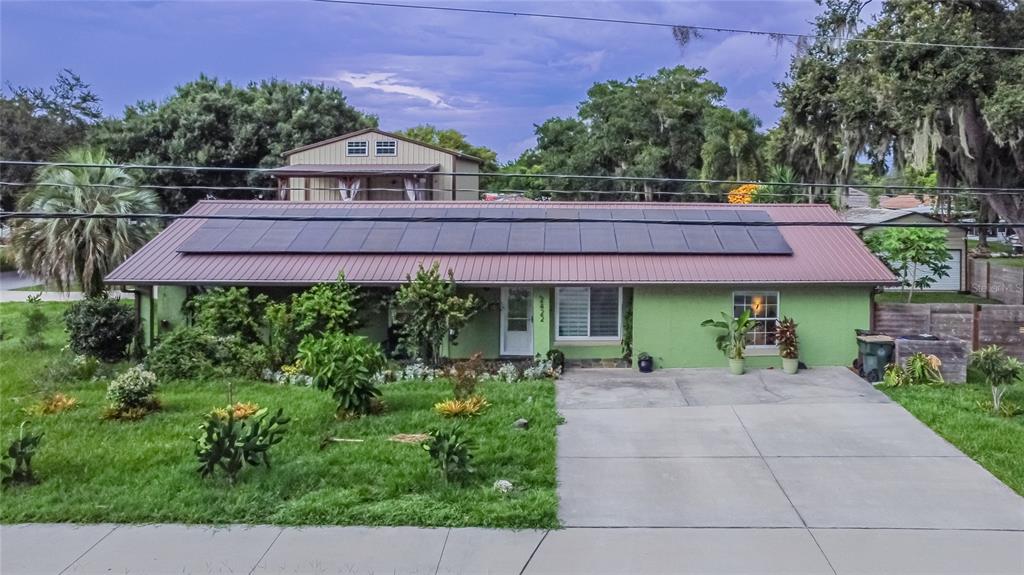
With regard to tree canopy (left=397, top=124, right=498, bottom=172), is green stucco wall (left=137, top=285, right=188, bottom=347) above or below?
below

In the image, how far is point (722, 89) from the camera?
46.1 m

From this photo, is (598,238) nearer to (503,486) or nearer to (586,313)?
(586,313)

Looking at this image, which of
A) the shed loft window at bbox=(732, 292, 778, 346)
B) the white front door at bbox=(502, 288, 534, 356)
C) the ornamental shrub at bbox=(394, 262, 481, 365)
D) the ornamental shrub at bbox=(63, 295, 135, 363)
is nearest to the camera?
the ornamental shrub at bbox=(394, 262, 481, 365)

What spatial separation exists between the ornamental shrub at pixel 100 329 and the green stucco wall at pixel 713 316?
11243mm

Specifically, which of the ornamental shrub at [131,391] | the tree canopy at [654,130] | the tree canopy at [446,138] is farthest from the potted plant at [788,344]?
the tree canopy at [446,138]

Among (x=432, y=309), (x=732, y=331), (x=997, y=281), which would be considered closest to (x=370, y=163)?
(x=432, y=309)

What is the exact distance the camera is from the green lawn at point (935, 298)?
23406 millimetres

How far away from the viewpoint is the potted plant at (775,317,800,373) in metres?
15.4

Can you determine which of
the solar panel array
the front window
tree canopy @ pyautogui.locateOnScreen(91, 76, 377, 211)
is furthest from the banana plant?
tree canopy @ pyautogui.locateOnScreen(91, 76, 377, 211)

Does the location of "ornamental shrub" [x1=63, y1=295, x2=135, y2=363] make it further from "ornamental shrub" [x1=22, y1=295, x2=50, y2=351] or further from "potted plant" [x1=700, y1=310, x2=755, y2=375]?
"potted plant" [x1=700, y1=310, x2=755, y2=375]

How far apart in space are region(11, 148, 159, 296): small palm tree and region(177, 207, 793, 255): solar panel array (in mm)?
1837

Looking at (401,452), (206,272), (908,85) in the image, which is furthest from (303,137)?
(401,452)

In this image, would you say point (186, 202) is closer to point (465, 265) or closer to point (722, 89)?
point (465, 265)

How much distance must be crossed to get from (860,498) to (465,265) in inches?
384
